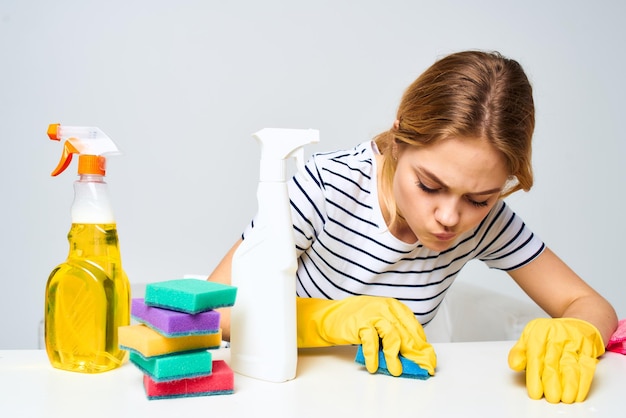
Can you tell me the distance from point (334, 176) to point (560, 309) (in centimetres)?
41

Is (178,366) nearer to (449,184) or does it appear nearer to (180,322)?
(180,322)

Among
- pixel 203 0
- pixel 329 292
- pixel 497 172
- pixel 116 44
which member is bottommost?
pixel 329 292

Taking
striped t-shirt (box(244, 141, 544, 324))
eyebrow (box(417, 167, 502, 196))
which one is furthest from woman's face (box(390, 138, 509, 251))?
striped t-shirt (box(244, 141, 544, 324))

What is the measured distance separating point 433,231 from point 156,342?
0.42 m

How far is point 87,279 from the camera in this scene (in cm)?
70

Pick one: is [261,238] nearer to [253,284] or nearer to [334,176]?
[253,284]

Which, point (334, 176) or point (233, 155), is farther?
point (233, 155)

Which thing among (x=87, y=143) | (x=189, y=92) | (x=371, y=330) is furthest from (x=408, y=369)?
(x=189, y=92)

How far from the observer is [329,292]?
3.71 ft

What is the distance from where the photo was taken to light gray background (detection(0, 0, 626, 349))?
1.67 m

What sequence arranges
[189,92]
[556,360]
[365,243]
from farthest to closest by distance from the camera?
1. [189,92]
2. [365,243]
3. [556,360]

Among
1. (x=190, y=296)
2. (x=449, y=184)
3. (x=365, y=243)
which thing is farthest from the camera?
(x=365, y=243)

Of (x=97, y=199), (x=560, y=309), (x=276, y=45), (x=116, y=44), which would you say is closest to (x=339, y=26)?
(x=276, y=45)

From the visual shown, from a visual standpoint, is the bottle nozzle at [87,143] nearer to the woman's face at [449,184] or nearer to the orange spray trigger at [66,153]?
the orange spray trigger at [66,153]
